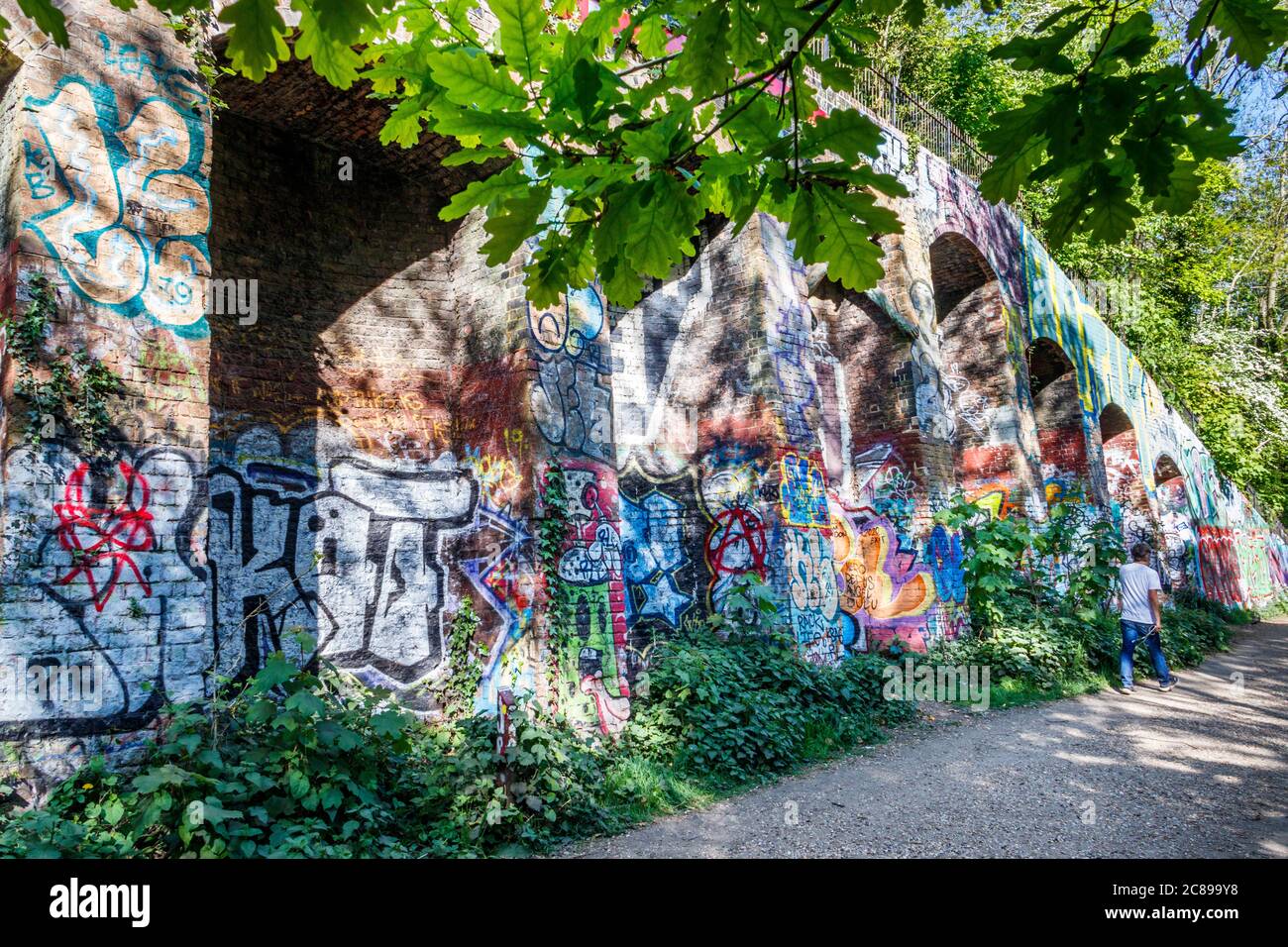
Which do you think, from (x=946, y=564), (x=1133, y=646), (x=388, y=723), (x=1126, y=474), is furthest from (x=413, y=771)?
(x=1126, y=474)

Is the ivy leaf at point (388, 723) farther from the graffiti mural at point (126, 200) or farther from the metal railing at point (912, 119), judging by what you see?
the metal railing at point (912, 119)

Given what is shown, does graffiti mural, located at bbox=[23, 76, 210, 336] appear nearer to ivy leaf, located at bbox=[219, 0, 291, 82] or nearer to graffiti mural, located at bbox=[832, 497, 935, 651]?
ivy leaf, located at bbox=[219, 0, 291, 82]

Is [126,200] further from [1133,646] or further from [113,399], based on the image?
[1133,646]

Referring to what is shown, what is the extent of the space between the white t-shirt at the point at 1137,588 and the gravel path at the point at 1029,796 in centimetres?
137

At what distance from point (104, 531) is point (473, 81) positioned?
3.63 m

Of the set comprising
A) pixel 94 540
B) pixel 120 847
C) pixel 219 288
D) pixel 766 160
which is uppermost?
pixel 219 288

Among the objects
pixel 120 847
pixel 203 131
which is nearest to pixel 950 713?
pixel 120 847

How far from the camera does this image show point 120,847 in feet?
12.3

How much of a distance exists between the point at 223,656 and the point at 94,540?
6.22 ft

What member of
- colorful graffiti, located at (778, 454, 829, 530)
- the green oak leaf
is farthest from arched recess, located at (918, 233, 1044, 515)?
the green oak leaf

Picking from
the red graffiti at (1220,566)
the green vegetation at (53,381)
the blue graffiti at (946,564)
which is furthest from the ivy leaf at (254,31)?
the red graffiti at (1220,566)

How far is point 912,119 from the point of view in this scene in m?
14.0

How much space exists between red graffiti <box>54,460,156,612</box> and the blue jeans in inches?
396

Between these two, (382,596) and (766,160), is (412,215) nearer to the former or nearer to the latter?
(382,596)
